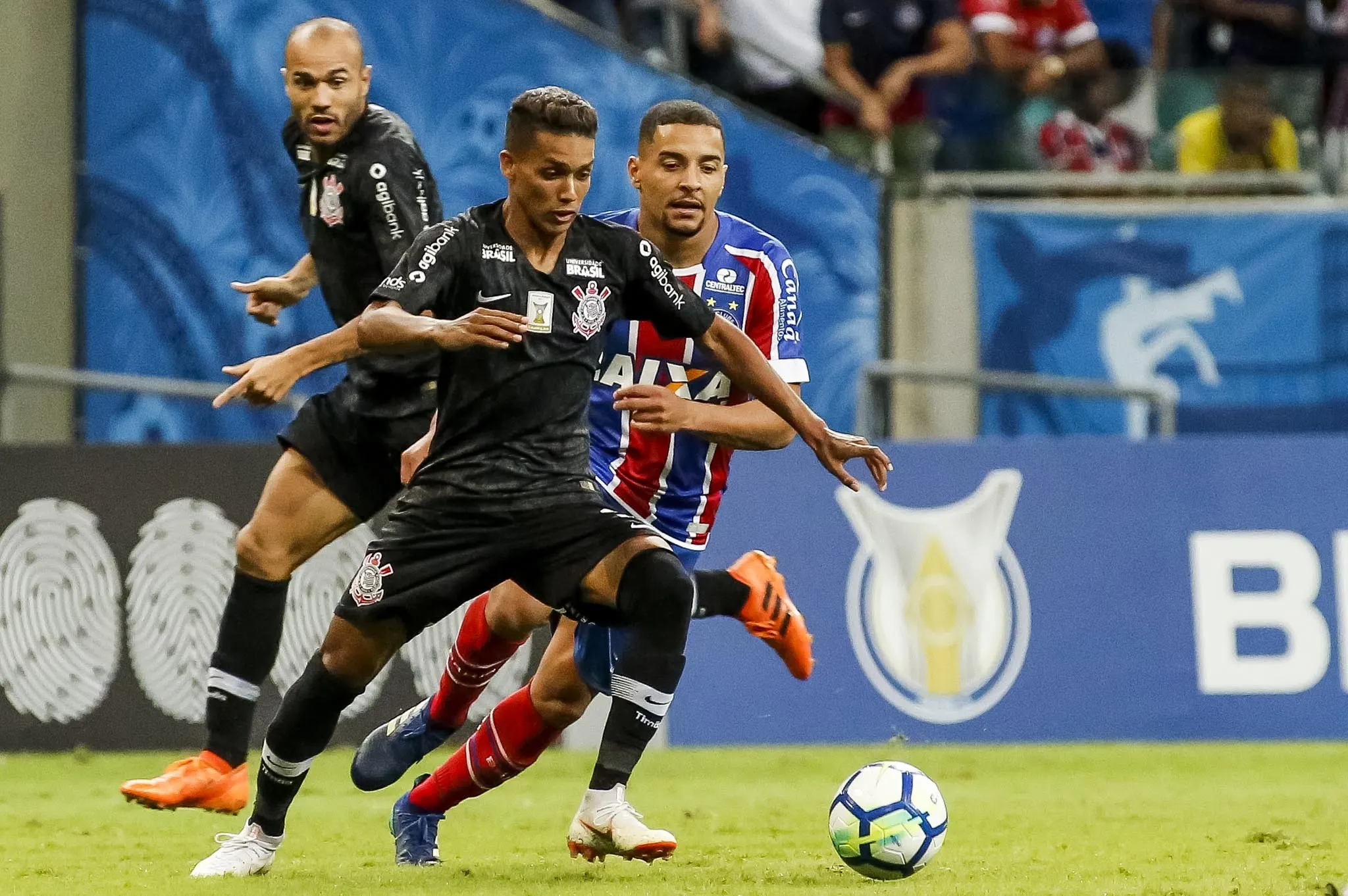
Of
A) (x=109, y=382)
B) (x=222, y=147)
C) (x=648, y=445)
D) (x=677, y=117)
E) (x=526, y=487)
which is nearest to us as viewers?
(x=526, y=487)

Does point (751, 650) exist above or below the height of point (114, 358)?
below

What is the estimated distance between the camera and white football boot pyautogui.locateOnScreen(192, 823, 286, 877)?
17.7 feet

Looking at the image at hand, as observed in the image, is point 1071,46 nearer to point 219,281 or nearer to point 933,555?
point 933,555

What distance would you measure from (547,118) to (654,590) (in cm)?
123

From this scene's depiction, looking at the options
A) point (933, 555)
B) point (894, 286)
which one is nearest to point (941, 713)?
point (933, 555)

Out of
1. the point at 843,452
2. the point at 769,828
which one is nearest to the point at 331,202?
the point at 843,452

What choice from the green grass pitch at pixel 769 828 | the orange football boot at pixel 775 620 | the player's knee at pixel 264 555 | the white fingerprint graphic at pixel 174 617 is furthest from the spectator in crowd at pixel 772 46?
the player's knee at pixel 264 555

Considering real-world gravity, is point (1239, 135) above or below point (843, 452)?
above

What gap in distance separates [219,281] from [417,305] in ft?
21.7

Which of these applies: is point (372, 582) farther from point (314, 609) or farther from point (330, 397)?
point (314, 609)

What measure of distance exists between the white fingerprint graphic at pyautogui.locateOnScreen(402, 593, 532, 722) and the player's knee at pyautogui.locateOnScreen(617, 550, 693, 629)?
166 inches

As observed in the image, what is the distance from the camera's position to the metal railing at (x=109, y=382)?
10.4 metres

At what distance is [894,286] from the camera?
40.6 feet

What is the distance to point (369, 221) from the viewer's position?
638 centimetres
